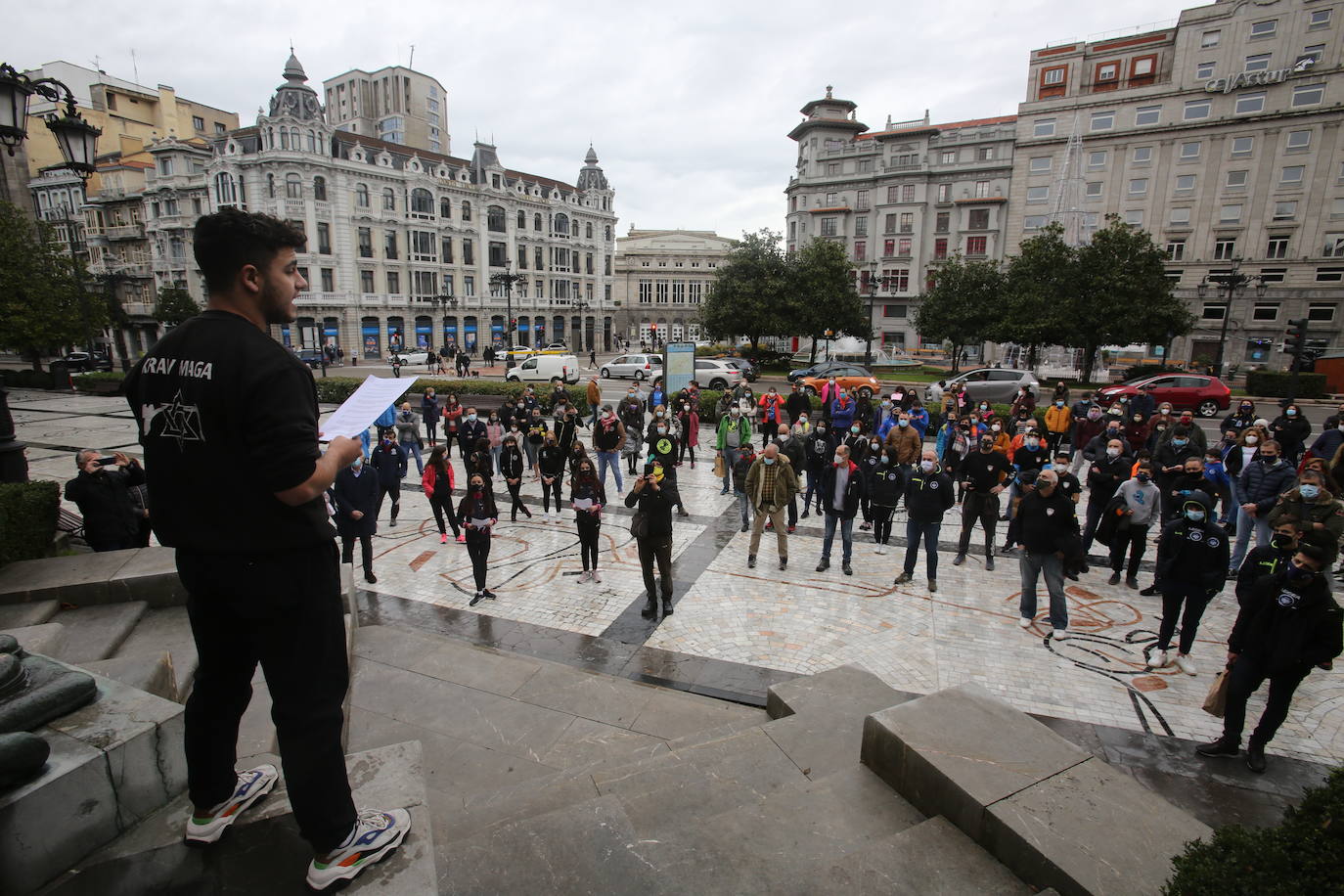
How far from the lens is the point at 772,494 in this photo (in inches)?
383

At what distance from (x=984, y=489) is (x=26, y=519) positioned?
11.8m

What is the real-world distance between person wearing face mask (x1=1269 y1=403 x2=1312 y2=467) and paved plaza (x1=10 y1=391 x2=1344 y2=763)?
571 cm

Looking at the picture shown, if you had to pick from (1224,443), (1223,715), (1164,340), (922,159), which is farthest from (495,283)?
(1223,715)

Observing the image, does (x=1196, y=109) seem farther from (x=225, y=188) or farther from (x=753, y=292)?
(x=225, y=188)

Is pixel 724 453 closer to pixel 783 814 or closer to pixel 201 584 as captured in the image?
pixel 783 814

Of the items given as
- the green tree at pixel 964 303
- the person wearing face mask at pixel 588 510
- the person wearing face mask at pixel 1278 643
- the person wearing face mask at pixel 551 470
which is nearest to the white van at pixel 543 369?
the green tree at pixel 964 303

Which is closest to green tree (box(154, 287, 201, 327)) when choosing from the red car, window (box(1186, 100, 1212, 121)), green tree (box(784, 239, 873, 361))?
green tree (box(784, 239, 873, 361))

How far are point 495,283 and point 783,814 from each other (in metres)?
64.3

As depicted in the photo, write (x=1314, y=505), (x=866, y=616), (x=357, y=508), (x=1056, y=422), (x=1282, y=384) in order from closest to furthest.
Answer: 1. (x=1314, y=505)
2. (x=866, y=616)
3. (x=357, y=508)
4. (x=1056, y=422)
5. (x=1282, y=384)

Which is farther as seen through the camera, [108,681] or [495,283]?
[495,283]

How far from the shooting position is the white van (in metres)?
36.1

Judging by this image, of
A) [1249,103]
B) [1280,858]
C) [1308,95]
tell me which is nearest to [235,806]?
[1280,858]

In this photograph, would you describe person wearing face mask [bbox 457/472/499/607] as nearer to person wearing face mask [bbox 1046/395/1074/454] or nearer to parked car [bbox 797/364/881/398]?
person wearing face mask [bbox 1046/395/1074/454]

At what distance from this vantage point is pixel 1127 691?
6.32 m
